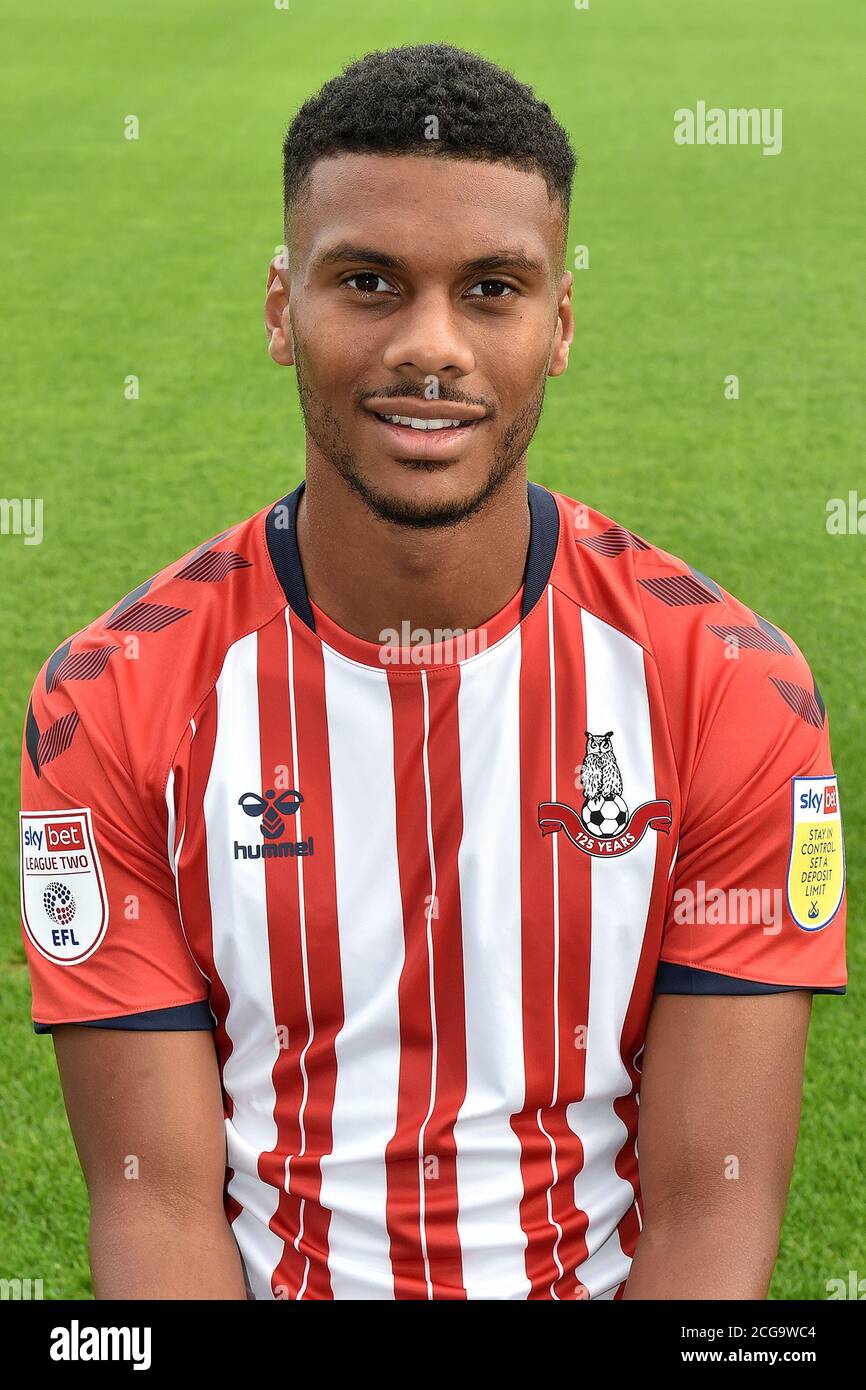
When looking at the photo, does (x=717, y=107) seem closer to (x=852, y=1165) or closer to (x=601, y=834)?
(x=852, y=1165)

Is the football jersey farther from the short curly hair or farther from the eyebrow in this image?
the short curly hair

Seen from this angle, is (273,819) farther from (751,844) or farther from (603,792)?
(751,844)

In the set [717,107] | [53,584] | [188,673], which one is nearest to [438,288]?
[188,673]

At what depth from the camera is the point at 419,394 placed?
162 cm

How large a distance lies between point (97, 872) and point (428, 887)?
37cm

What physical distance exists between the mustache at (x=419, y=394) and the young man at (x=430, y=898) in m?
0.07

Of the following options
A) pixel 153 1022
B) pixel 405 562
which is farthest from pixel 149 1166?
pixel 405 562

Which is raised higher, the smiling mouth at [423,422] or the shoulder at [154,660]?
the smiling mouth at [423,422]

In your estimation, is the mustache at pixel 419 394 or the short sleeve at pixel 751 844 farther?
the short sleeve at pixel 751 844

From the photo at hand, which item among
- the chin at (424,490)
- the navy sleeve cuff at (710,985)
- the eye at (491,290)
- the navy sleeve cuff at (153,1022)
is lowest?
the navy sleeve cuff at (153,1022)

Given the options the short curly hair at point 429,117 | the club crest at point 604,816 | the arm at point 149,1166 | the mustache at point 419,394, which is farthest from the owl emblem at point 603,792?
the short curly hair at point 429,117

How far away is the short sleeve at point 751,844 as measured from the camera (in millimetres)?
1738

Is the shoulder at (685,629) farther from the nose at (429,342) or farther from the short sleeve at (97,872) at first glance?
the short sleeve at (97,872)

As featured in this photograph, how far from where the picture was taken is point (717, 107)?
13570 millimetres
